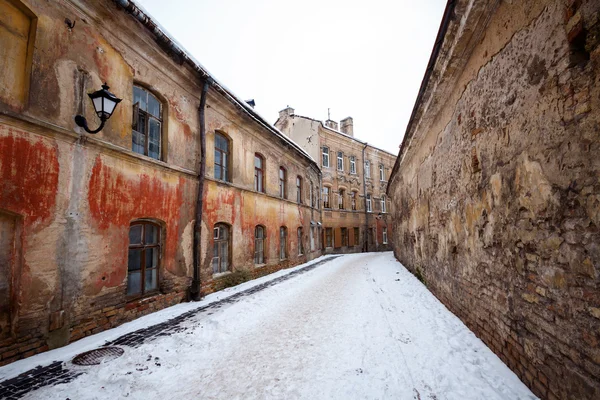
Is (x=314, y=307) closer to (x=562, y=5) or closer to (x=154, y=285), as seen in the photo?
(x=154, y=285)

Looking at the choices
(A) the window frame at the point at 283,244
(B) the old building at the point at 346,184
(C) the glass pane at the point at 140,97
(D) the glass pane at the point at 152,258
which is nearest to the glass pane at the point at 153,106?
(C) the glass pane at the point at 140,97

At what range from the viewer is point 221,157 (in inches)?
368

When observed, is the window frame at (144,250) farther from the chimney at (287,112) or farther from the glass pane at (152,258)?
the chimney at (287,112)

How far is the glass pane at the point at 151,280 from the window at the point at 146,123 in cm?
274

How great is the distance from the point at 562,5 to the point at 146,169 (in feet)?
23.0

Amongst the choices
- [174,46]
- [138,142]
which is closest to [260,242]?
[138,142]

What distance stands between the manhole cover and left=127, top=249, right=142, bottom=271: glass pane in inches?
74.7

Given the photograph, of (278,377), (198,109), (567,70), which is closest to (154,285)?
(278,377)

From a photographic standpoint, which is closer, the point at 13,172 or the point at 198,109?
the point at 13,172

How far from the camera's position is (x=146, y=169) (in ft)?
20.6

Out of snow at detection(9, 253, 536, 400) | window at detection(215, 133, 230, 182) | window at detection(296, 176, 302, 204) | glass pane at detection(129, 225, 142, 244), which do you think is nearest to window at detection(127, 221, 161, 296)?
glass pane at detection(129, 225, 142, 244)

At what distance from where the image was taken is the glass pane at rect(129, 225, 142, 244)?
6.02m

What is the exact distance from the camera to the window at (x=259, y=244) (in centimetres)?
1121

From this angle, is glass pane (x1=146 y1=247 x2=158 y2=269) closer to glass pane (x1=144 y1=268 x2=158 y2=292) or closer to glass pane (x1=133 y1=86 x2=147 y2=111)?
glass pane (x1=144 y1=268 x2=158 y2=292)
